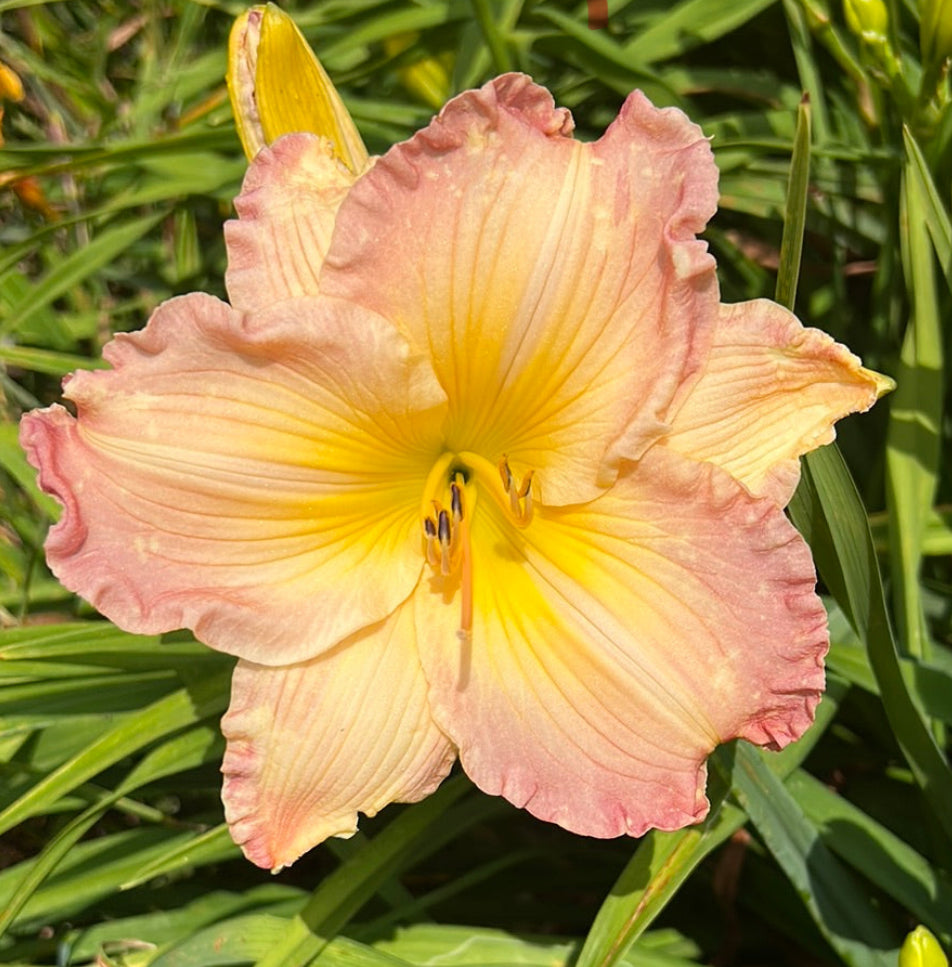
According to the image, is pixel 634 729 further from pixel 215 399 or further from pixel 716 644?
pixel 215 399

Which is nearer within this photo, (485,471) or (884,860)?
(485,471)

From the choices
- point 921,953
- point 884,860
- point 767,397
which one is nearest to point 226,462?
point 767,397

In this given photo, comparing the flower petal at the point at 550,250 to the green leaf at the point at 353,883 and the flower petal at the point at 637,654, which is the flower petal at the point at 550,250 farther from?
the green leaf at the point at 353,883

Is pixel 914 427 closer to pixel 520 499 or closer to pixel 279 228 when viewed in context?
pixel 520 499

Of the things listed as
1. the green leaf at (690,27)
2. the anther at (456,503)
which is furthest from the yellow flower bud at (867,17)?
the anther at (456,503)

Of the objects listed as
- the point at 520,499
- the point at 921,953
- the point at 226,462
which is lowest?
the point at 921,953

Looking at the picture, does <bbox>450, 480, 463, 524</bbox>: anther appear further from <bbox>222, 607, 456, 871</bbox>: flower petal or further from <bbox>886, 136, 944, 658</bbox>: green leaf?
<bbox>886, 136, 944, 658</bbox>: green leaf
